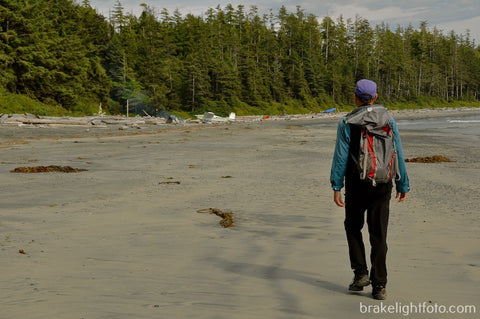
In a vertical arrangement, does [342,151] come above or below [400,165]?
above

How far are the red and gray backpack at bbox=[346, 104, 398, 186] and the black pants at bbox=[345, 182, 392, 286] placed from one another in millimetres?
121

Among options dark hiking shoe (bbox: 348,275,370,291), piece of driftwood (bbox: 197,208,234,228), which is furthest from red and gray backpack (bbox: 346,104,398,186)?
piece of driftwood (bbox: 197,208,234,228)

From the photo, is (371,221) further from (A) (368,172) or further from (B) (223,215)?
(B) (223,215)

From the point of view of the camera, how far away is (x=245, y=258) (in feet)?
16.6

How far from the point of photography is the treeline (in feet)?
147

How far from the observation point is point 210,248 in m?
5.41

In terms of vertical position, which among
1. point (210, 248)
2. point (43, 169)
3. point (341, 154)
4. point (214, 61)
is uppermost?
point (214, 61)

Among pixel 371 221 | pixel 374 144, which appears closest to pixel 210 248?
pixel 371 221

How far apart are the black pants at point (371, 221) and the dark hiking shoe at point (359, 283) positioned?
0.04m

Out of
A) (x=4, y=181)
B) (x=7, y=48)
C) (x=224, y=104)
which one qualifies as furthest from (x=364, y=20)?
(x=4, y=181)

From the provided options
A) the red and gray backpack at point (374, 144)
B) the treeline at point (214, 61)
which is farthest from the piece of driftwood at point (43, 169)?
the treeline at point (214, 61)

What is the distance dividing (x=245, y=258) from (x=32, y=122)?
93.7ft

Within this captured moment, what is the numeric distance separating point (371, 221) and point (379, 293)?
62 centimetres

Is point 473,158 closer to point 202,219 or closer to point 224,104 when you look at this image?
point 202,219
